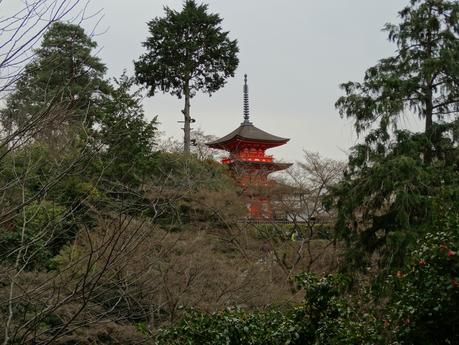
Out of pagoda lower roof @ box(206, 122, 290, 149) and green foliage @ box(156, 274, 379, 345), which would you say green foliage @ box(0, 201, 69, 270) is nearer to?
green foliage @ box(156, 274, 379, 345)

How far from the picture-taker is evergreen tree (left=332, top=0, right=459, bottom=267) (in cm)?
888

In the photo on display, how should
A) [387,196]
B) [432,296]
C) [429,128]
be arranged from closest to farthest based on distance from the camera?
[432,296]
[387,196]
[429,128]

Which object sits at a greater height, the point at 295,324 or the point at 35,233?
the point at 35,233

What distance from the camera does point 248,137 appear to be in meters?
24.8

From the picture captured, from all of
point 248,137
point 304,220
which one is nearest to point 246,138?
point 248,137

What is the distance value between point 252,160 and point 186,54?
5.33 meters

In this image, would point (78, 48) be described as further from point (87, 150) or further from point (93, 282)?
point (93, 282)

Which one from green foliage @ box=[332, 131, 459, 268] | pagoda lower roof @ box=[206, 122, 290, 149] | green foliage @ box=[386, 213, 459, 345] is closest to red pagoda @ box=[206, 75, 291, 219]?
pagoda lower roof @ box=[206, 122, 290, 149]

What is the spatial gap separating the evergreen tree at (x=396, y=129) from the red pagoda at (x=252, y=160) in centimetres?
554

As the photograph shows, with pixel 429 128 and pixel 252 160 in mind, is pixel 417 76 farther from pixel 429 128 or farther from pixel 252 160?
pixel 252 160

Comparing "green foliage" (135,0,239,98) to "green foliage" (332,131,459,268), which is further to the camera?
"green foliage" (135,0,239,98)

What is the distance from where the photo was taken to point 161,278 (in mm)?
8406

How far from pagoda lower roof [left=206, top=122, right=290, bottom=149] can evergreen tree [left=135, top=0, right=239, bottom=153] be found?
2.63 metres

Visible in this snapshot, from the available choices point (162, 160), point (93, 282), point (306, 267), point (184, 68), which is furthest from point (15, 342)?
point (184, 68)
